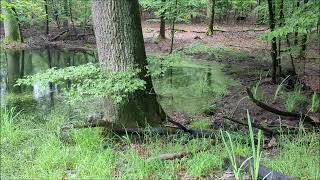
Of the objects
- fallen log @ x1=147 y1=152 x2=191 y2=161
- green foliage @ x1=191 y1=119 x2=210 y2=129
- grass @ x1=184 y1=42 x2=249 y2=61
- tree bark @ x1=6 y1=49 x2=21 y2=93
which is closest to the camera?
fallen log @ x1=147 y1=152 x2=191 y2=161

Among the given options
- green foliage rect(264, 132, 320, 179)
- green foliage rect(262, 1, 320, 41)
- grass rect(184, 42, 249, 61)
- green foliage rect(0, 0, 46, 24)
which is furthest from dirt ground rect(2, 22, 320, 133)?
green foliage rect(0, 0, 46, 24)

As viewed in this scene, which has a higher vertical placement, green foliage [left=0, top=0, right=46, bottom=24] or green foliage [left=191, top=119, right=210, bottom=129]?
green foliage [left=0, top=0, right=46, bottom=24]

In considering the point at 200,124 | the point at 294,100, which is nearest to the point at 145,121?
the point at 200,124

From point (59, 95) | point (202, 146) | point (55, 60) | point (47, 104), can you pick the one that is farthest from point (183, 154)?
point (55, 60)

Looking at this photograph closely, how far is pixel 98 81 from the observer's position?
5.33 meters

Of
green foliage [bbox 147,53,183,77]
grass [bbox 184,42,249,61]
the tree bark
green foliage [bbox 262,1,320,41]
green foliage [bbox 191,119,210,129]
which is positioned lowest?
green foliage [bbox 191,119,210,129]

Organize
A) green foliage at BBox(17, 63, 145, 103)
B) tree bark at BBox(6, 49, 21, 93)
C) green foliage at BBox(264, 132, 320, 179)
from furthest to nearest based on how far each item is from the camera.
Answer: tree bark at BBox(6, 49, 21, 93), green foliage at BBox(17, 63, 145, 103), green foliage at BBox(264, 132, 320, 179)

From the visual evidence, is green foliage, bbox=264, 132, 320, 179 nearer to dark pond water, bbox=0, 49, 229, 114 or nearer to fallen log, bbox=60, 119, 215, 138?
fallen log, bbox=60, 119, 215, 138

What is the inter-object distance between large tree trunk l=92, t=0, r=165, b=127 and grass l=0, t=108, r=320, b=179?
47 centimetres

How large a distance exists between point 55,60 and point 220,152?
40.7 ft

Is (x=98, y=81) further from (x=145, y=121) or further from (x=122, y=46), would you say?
(x=145, y=121)

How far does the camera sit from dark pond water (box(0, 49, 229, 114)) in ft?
29.2

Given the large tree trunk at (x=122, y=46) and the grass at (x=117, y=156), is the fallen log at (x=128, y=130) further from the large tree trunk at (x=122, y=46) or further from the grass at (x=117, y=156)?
the large tree trunk at (x=122, y=46)

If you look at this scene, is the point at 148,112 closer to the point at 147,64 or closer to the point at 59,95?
the point at 147,64
